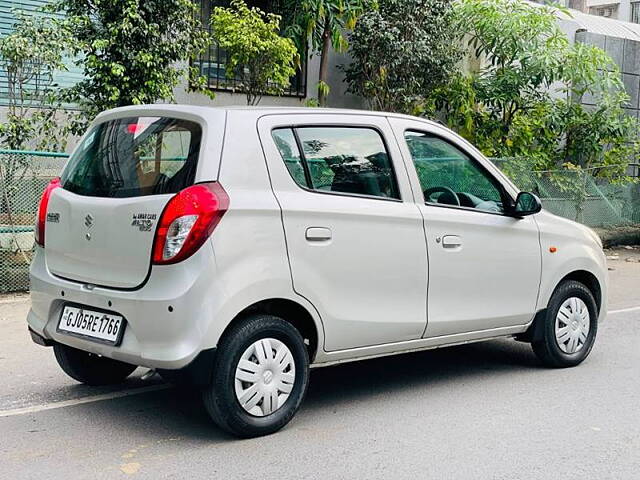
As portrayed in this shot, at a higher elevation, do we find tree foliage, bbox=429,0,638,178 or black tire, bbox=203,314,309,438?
tree foliage, bbox=429,0,638,178

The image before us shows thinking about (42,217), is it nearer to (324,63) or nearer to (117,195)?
(117,195)

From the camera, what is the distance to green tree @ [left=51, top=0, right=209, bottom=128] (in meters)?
9.76

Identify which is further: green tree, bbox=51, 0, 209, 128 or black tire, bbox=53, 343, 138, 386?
green tree, bbox=51, 0, 209, 128

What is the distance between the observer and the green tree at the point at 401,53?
12914 mm

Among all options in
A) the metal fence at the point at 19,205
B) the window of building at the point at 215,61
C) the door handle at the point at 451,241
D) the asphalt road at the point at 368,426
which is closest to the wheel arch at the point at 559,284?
the asphalt road at the point at 368,426

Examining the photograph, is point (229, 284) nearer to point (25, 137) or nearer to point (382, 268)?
point (382, 268)

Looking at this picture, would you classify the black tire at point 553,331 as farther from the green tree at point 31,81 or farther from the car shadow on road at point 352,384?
the green tree at point 31,81

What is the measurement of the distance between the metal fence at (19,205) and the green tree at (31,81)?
1.03 metres

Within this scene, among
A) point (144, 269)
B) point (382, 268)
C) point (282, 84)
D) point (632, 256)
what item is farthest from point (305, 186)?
point (632, 256)

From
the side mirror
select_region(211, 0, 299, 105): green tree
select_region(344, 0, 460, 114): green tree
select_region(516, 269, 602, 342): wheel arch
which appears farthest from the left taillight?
select_region(344, 0, 460, 114): green tree

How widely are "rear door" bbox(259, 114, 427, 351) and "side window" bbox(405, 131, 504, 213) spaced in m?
0.26

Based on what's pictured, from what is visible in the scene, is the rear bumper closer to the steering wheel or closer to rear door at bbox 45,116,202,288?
rear door at bbox 45,116,202,288

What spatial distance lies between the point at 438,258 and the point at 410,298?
338 millimetres

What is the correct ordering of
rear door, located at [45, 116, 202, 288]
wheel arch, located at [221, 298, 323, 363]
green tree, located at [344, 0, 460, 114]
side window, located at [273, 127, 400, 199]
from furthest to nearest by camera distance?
green tree, located at [344, 0, 460, 114], side window, located at [273, 127, 400, 199], wheel arch, located at [221, 298, 323, 363], rear door, located at [45, 116, 202, 288]
